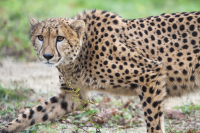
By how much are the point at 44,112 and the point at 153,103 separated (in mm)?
1161

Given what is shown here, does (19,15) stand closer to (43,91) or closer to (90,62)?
(43,91)

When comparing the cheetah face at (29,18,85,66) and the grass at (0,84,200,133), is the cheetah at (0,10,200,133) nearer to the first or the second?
the cheetah face at (29,18,85,66)

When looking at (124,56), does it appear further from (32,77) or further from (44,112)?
(32,77)

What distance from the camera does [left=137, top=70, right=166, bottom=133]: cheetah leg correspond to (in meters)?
2.85

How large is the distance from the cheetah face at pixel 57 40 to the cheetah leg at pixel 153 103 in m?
0.77

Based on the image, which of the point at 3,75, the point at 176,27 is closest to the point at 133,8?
the point at 3,75

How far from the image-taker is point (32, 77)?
483 centimetres

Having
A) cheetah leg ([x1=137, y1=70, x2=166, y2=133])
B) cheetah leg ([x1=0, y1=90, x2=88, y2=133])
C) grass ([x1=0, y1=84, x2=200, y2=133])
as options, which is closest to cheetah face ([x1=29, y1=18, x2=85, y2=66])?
cheetah leg ([x1=0, y1=90, x2=88, y2=133])

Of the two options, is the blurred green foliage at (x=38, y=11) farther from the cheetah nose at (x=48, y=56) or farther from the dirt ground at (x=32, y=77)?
the cheetah nose at (x=48, y=56)

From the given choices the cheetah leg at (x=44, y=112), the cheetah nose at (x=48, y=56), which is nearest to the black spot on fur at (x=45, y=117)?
the cheetah leg at (x=44, y=112)

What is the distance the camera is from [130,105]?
13.1 ft

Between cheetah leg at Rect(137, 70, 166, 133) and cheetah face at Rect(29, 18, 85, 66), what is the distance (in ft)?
2.54

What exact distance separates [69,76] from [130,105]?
47.1 inches

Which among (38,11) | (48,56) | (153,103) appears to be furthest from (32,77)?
(38,11)
